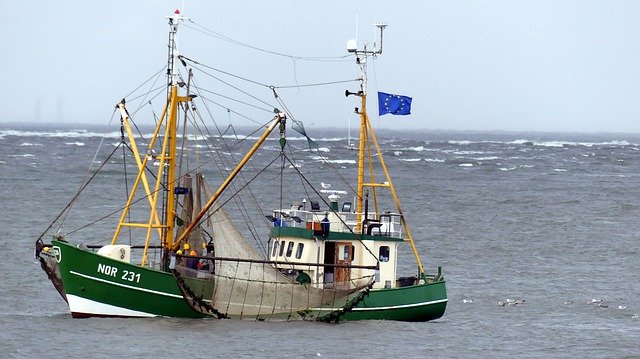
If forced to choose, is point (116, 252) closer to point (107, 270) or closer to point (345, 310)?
point (107, 270)

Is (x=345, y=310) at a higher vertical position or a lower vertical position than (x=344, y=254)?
lower

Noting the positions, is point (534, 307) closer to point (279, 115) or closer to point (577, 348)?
point (577, 348)

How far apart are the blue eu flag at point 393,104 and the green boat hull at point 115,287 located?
9.30 metres

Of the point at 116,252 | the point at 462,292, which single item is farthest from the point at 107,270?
the point at 462,292

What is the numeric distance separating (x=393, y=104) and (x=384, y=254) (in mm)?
4957

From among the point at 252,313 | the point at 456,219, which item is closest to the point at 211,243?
the point at 252,313

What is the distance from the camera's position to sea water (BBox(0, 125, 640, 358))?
37969 millimetres

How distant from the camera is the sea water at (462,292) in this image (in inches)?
1495

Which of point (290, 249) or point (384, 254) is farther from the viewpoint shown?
point (384, 254)

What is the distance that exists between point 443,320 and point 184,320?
30.8 feet

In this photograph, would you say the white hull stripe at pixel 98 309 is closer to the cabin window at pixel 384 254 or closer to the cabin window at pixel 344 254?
the cabin window at pixel 344 254

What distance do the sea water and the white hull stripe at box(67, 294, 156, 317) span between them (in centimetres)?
A: 30

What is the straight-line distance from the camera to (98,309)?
39.8 metres

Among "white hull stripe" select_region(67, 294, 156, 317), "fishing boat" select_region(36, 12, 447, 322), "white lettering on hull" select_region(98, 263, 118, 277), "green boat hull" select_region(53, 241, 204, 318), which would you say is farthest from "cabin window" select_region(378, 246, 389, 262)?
"white lettering on hull" select_region(98, 263, 118, 277)
